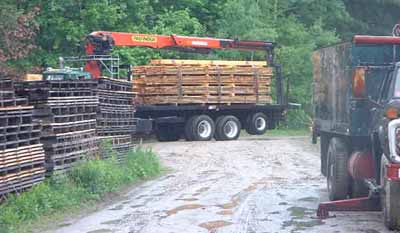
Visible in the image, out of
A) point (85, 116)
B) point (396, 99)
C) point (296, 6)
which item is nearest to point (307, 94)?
point (296, 6)

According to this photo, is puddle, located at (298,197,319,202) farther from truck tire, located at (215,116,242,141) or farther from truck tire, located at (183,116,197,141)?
truck tire, located at (215,116,242,141)

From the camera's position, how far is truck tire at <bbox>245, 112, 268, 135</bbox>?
31.5m

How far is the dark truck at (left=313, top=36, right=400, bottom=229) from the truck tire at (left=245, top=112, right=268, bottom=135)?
17.6m

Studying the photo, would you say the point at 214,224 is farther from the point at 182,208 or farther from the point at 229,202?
the point at 229,202

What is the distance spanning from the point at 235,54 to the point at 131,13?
5293mm

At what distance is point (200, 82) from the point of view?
29.2m

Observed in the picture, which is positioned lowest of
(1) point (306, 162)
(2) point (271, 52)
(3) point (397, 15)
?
(1) point (306, 162)

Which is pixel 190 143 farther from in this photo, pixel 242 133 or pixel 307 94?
pixel 307 94

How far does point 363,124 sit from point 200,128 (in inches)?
711

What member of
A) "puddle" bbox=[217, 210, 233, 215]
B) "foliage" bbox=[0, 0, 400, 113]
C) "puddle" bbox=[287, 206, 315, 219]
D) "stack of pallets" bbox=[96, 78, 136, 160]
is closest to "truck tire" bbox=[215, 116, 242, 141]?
"foliage" bbox=[0, 0, 400, 113]

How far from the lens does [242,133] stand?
3381 centimetres

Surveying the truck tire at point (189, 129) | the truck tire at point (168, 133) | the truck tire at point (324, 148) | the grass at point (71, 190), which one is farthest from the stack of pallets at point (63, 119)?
the truck tire at point (168, 133)

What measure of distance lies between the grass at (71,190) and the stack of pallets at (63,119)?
1.01 ft

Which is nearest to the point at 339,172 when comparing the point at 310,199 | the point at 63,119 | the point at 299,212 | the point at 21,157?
the point at 299,212
